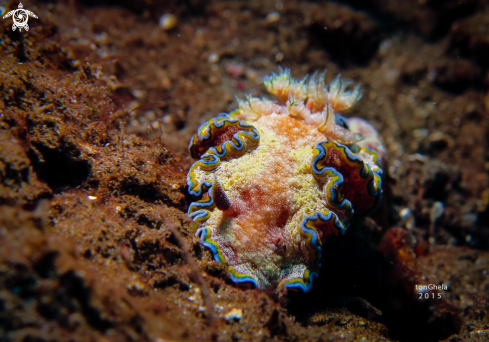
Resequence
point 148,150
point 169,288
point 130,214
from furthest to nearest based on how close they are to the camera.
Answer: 1. point 148,150
2. point 130,214
3. point 169,288

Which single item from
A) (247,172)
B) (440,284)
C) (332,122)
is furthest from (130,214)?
(440,284)

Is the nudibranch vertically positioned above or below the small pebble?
below

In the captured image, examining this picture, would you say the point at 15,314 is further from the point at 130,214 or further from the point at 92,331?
the point at 130,214

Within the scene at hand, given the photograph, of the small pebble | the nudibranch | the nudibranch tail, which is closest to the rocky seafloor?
the small pebble

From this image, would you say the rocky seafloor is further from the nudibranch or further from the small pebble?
the nudibranch

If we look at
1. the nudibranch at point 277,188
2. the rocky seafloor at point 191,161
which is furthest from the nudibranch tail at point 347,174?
the rocky seafloor at point 191,161
